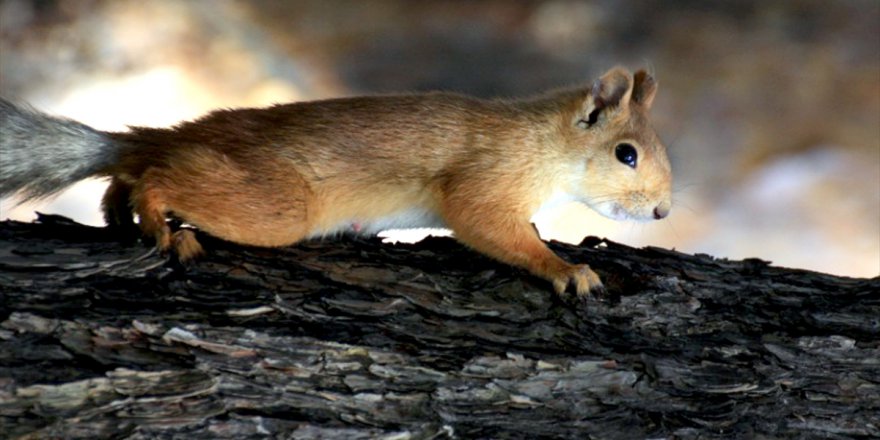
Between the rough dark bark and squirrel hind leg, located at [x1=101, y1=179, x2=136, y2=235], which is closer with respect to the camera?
the rough dark bark

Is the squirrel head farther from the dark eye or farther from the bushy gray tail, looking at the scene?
the bushy gray tail

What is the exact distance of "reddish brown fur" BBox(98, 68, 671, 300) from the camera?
2.05 metres

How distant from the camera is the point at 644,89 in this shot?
254cm

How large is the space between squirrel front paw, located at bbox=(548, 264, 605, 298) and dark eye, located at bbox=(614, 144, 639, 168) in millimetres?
391

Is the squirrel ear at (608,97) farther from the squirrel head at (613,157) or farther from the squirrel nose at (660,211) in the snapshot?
the squirrel nose at (660,211)

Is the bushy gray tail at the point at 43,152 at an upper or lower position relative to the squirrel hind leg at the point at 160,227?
upper

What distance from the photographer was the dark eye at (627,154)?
2396 mm

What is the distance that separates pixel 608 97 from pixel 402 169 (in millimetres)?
491

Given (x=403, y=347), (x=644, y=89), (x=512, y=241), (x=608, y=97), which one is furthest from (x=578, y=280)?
(x=644, y=89)

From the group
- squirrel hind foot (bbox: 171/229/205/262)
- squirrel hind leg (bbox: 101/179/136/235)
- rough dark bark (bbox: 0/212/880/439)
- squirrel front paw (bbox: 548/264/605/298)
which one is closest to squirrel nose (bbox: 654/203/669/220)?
rough dark bark (bbox: 0/212/880/439)

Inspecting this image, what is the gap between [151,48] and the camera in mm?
3207

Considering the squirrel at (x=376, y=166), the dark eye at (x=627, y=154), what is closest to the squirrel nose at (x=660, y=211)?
the squirrel at (x=376, y=166)

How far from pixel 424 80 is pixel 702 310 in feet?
4.60

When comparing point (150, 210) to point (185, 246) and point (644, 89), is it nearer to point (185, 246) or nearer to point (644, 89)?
point (185, 246)
